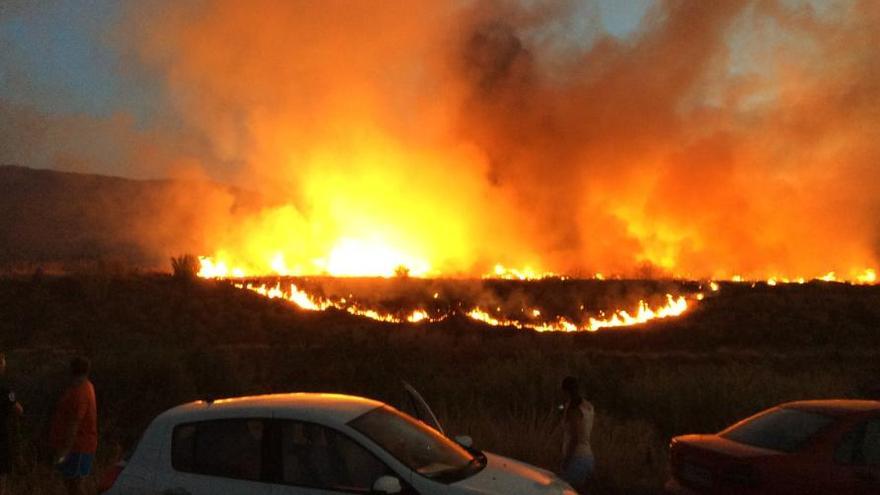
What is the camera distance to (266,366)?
23.4 metres

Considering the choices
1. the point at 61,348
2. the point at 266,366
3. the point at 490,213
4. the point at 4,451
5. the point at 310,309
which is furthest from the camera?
the point at 490,213

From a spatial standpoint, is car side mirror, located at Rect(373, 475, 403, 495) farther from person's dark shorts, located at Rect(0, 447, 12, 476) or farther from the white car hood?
person's dark shorts, located at Rect(0, 447, 12, 476)

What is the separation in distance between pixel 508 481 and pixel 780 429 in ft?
10.1

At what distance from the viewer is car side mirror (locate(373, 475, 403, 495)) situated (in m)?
5.97

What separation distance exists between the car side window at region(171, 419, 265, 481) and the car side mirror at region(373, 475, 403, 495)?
981mm

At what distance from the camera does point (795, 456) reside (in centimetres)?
790

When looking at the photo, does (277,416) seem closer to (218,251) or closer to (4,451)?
(4,451)

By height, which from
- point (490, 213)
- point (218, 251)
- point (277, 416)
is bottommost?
point (277, 416)

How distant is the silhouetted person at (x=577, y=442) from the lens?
9.02m

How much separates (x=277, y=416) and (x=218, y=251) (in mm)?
47309

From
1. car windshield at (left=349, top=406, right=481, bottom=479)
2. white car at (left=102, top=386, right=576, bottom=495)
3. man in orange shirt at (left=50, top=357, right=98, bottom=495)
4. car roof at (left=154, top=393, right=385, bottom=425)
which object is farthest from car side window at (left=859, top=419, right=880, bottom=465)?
man in orange shirt at (left=50, top=357, right=98, bottom=495)

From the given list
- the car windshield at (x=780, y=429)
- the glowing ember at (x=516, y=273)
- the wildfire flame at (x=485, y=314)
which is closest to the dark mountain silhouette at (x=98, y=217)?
the glowing ember at (x=516, y=273)

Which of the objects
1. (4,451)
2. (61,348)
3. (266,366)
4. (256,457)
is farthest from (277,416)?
(61,348)

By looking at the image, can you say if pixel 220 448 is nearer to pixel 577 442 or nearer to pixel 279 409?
pixel 279 409
